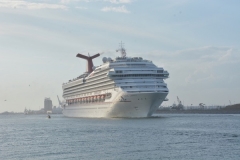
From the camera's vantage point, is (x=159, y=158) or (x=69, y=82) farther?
(x=69, y=82)

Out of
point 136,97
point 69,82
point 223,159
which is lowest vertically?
point 223,159

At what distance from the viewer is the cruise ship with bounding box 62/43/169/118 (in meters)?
88.6

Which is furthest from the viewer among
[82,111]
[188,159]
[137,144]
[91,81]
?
[82,111]

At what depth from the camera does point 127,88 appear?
89.6m

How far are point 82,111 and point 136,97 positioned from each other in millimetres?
36088

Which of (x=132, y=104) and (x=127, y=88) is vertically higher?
(x=127, y=88)

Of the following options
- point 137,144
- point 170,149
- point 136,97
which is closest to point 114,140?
point 137,144

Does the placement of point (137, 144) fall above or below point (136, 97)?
below

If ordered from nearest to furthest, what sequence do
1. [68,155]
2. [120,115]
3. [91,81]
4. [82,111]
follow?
→ 1. [68,155]
2. [120,115]
3. [91,81]
4. [82,111]

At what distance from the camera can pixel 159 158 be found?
123 feet

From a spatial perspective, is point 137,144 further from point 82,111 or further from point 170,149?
point 82,111

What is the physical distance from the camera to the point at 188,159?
36719mm

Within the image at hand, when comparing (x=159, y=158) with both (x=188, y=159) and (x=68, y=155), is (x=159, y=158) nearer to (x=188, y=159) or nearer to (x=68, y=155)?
(x=188, y=159)

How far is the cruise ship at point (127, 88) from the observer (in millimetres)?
88562
